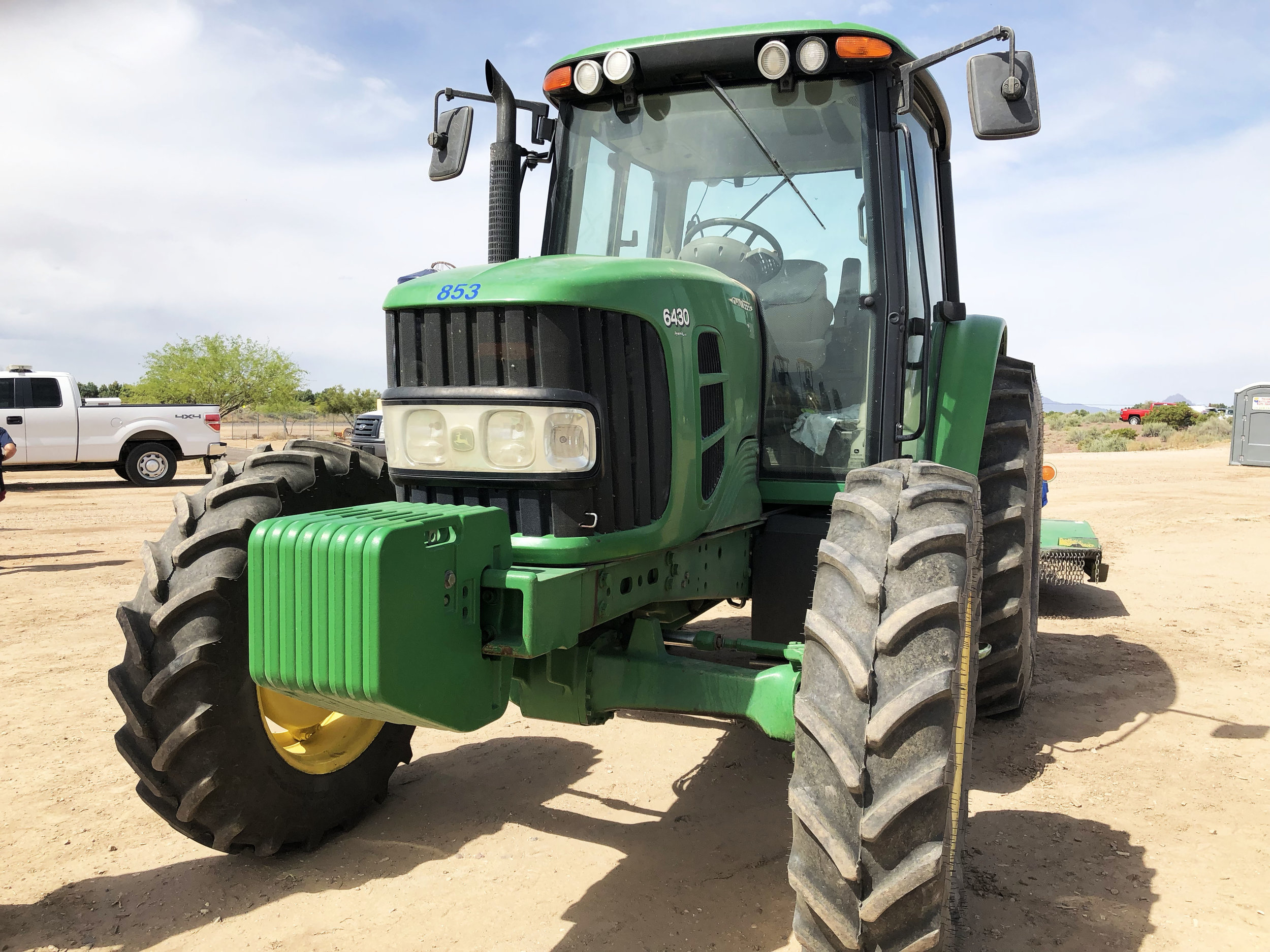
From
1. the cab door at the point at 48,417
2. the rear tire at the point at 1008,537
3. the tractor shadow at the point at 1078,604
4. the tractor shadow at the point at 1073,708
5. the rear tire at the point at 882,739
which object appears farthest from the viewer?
the cab door at the point at 48,417

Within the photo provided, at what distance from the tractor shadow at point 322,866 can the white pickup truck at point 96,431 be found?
1528 cm

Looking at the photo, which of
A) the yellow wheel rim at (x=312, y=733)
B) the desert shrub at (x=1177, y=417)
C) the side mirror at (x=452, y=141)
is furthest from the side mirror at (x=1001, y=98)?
the desert shrub at (x=1177, y=417)

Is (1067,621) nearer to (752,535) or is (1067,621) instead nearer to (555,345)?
(752,535)

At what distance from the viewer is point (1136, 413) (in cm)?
4719

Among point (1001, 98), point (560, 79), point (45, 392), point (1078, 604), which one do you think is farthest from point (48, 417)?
point (1001, 98)

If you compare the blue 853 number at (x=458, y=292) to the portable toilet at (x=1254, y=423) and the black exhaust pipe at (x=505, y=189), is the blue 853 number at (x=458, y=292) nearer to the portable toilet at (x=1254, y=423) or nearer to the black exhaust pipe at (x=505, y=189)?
the black exhaust pipe at (x=505, y=189)

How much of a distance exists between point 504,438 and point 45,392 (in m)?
17.0

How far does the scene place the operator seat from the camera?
12.1 feet

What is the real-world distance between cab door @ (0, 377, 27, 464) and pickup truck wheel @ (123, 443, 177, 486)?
5.34ft

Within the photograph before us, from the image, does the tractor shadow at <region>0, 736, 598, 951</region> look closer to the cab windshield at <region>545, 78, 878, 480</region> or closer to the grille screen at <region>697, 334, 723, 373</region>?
the cab windshield at <region>545, 78, 878, 480</region>

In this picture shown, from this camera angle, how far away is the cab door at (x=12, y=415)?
16.2m

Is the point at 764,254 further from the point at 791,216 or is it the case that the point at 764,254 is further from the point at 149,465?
Result: the point at 149,465

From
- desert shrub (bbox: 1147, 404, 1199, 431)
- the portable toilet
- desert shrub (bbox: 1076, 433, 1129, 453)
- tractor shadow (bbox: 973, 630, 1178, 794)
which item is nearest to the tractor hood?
tractor shadow (bbox: 973, 630, 1178, 794)

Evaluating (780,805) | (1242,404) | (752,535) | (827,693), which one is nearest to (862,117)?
(752,535)
